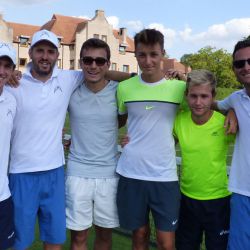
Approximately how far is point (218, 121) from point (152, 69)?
0.81m

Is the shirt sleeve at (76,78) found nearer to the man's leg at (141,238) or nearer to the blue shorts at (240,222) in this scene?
the man's leg at (141,238)

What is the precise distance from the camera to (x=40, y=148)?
429 centimetres

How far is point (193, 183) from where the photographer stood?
424 centimetres

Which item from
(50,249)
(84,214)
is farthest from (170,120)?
(50,249)

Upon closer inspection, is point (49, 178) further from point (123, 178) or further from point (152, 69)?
point (152, 69)

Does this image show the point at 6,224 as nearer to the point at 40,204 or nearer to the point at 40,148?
the point at 40,204

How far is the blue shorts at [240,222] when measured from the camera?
3.91m

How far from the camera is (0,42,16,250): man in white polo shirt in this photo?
3965 mm

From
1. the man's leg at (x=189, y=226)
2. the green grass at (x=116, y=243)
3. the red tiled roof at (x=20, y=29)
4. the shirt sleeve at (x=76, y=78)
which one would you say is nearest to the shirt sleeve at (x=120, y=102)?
A: the shirt sleeve at (x=76, y=78)

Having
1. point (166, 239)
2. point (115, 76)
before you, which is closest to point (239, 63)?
point (115, 76)

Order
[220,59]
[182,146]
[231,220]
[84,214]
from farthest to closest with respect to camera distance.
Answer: [220,59]
[84,214]
[182,146]
[231,220]

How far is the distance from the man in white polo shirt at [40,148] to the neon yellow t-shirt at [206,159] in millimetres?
1279

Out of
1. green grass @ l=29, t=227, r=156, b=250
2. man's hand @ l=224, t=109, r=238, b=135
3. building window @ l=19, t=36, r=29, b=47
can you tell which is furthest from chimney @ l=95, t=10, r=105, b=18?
man's hand @ l=224, t=109, r=238, b=135

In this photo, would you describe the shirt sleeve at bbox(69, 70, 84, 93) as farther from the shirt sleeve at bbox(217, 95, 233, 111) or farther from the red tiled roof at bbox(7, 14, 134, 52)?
the red tiled roof at bbox(7, 14, 134, 52)
